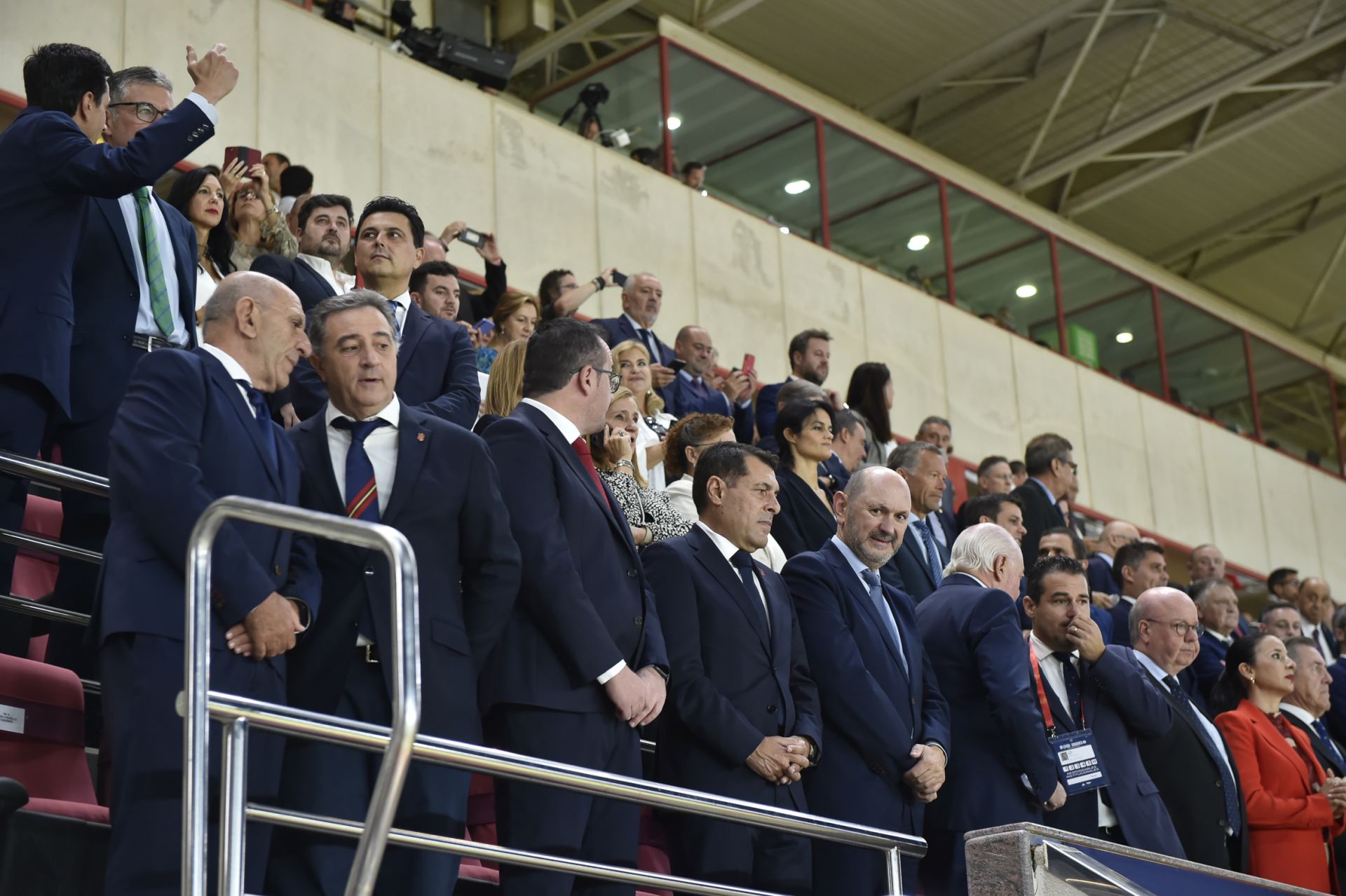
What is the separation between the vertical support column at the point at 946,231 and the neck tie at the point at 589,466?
9.78 metres

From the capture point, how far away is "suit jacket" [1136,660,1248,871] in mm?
5133

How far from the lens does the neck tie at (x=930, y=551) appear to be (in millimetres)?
5961

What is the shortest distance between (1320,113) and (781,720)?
42.4ft

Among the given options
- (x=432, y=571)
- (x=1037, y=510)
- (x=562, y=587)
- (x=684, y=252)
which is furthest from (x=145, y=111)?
(x=684, y=252)

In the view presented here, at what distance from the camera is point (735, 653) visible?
390cm

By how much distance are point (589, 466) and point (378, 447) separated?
585mm

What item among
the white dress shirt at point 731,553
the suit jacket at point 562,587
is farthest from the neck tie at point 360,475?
the white dress shirt at point 731,553

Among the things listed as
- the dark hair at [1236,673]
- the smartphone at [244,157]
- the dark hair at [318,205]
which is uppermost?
the smartphone at [244,157]

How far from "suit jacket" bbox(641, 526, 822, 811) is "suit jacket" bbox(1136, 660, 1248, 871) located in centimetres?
167

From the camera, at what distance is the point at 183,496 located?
291cm

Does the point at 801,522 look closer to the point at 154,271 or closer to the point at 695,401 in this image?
the point at 695,401

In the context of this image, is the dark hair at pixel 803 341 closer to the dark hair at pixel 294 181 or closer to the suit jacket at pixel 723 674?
the dark hair at pixel 294 181

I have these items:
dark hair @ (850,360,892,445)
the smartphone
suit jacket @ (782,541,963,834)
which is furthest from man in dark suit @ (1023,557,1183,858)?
the smartphone

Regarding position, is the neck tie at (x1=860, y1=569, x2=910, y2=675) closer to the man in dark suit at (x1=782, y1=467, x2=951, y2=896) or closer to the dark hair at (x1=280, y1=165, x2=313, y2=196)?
the man in dark suit at (x1=782, y1=467, x2=951, y2=896)
